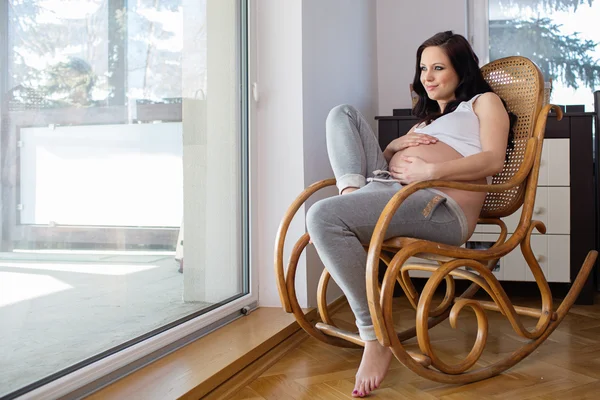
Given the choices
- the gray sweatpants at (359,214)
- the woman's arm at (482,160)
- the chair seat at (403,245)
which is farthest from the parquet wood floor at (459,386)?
the woman's arm at (482,160)

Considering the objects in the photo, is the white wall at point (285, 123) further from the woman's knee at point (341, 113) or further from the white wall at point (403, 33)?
the white wall at point (403, 33)

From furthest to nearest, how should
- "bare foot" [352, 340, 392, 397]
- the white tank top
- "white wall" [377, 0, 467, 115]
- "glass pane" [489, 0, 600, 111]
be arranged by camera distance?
"white wall" [377, 0, 467, 115]
"glass pane" [489, 0, 600, 111]
the white tank top
"bare foot" [352, 340, 392, 397]

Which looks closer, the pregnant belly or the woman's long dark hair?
the pregnant belly

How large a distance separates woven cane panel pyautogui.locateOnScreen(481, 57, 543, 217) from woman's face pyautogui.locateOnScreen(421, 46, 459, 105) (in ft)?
0.55

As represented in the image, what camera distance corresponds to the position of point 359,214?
4.96ft

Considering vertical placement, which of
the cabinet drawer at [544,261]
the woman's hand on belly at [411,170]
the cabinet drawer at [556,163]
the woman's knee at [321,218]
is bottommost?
the cabinet drawer at [544,261]

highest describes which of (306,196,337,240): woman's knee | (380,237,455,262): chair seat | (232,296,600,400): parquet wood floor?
(306,196,337,240): woman's knee

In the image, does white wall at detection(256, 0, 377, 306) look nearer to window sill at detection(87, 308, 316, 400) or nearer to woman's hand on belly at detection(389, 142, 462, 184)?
window sill at detection(87, 308, 316, 400)

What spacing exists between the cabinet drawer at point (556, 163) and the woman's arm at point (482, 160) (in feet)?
3.06

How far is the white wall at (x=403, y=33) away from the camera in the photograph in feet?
10.8

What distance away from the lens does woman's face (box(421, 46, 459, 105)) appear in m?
1.87

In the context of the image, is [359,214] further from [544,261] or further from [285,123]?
[544,261]

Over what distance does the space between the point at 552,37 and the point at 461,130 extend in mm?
1845

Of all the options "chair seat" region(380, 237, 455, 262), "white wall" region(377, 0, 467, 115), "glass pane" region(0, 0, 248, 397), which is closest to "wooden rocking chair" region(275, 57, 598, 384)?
"chair seat" region(380, 237, 455, 262)
